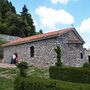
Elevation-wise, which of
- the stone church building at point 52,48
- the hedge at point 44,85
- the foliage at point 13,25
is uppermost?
the foliage at point 13,25

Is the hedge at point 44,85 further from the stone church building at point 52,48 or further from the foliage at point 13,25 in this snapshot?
the foliage at point 13,25

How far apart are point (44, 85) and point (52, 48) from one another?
2206 centimetres

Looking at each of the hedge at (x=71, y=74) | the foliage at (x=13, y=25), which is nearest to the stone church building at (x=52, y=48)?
the hedge at (x=71, y=74)

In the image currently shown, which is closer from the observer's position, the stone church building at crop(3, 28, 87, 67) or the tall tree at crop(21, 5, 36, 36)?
the stone church building at crop(3, 28, 87, 67)

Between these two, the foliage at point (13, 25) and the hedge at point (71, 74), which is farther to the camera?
the foliage at point (13, 25)

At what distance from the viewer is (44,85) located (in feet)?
33.6

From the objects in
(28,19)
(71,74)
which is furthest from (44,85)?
(28,19)

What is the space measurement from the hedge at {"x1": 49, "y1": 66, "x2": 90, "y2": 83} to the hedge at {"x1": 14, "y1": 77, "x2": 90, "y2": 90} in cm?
683

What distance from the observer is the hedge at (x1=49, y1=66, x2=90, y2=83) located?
684 inches

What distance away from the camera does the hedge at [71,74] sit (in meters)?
17.4

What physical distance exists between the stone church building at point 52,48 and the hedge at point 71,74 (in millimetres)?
11563

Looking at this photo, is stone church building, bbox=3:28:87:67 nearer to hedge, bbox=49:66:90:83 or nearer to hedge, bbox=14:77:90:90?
hedge, bbox=49:66:90:83

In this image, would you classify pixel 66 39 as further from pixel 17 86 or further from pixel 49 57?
pixel 17 86

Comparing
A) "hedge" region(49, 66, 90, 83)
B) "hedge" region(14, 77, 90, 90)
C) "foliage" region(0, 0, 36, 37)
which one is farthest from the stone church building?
"foliage" region(0, 0, 36, 37)
